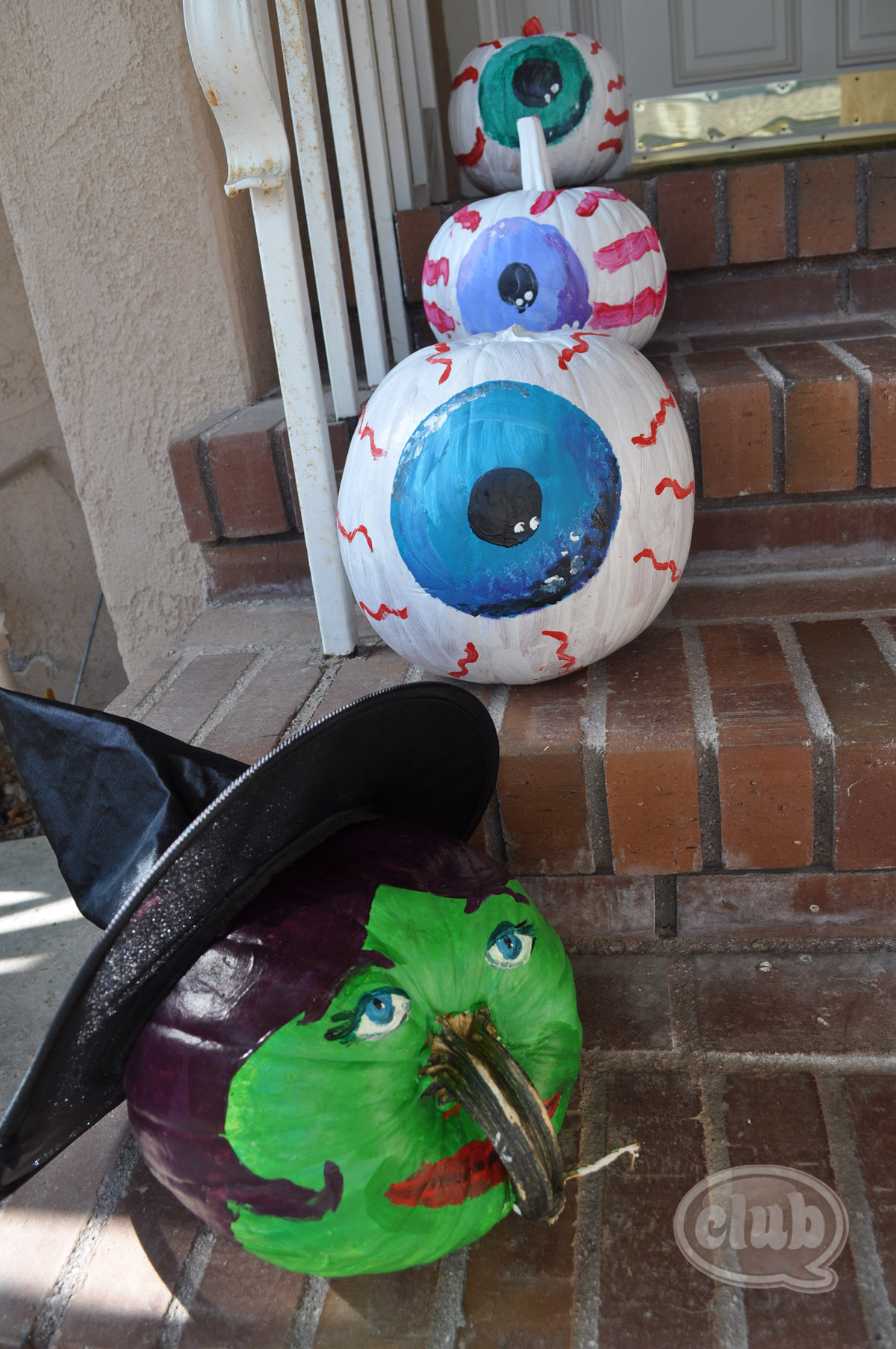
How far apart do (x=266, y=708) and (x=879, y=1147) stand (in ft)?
2.61

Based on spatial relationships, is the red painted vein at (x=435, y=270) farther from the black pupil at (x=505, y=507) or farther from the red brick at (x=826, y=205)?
the red brick at (x=826, y=205)

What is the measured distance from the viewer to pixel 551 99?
1.80m

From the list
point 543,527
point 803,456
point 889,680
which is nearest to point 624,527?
point 543,527

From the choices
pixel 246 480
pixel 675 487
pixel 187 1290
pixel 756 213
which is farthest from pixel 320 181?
pixel 187 1290

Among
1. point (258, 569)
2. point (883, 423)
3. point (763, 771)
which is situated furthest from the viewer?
point (258, 569)

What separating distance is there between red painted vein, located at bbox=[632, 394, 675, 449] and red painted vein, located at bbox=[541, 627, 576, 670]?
0.69 ft

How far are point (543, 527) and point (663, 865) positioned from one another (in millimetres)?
383

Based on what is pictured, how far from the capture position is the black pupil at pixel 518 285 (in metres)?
1.39

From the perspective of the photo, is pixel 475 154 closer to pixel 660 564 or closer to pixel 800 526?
pixel 800 526

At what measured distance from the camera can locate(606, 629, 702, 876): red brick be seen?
3.35 ft

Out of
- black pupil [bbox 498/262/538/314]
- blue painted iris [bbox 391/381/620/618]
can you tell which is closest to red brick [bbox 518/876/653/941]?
blue painted iris [bbox 391/381/620/618]

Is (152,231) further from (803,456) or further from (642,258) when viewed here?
(803,456)

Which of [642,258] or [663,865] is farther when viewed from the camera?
[642,258]

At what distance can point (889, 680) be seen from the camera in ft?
3.53
